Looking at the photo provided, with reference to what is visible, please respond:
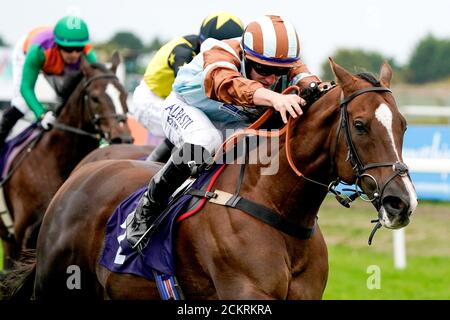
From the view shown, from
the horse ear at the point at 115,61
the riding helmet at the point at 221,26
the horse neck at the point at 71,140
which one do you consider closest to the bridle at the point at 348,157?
the riding helmet at the point at 221,26

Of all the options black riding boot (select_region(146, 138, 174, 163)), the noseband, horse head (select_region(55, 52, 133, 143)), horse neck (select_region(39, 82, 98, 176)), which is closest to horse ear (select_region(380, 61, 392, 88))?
the noseband

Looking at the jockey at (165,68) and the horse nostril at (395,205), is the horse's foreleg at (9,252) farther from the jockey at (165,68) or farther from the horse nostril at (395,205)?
the horse nostril at (395,205)

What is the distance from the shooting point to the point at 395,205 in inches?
148

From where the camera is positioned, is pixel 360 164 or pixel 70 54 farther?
pixel 70 54

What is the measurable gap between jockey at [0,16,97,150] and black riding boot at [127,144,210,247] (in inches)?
134

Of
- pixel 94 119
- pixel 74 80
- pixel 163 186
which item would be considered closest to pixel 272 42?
pixel 163 186

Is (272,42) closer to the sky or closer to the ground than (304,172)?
Result: closer to the sky

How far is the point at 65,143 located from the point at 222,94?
368cm

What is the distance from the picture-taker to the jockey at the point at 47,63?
26.5 feet

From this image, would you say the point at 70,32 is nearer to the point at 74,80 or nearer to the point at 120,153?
the point at 74,80

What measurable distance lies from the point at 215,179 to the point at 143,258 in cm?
58

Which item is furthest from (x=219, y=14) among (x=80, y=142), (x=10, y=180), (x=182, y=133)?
(x=10, y=180)

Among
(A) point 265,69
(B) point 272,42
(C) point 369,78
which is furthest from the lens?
(A) point 265,69

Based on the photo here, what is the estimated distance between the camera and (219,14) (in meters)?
6.24
